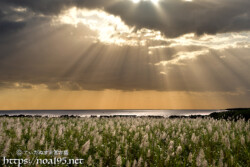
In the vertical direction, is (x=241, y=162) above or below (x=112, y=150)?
below

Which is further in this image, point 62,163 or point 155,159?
point 155,159

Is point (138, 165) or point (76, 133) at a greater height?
point (76, 133)

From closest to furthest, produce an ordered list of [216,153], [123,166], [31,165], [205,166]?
1. [205,166]
2. [31,165]
3. [123,166]
4. [216,153]

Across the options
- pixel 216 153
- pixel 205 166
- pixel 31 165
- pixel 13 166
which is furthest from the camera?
pixel 216 153

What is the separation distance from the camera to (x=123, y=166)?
6023 millimetres

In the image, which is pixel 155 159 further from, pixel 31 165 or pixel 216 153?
pixel 31 165

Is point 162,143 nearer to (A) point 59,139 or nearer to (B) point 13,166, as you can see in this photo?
(A) point 59,139

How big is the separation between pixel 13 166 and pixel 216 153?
5.22 m

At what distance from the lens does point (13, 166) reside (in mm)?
5559

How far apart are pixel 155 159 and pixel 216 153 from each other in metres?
1.81

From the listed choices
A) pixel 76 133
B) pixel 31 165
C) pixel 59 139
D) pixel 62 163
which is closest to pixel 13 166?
pixel 31 165

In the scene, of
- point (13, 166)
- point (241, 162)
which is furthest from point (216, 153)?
point (13, 166)

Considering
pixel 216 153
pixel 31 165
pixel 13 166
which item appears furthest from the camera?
pixel 216 153

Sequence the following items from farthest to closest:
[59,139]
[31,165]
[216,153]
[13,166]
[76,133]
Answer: [76,133] → [59,139] → [216,153] → [13,166] → [31,165]
